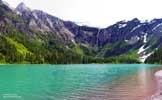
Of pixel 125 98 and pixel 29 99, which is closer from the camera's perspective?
pixel 29 99

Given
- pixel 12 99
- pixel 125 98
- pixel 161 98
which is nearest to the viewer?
pixel 161 98

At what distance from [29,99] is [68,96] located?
6.70m

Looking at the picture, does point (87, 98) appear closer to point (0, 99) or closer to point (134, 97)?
point (134, 97)

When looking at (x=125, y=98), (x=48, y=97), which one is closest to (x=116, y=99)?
(x=125, y=98)

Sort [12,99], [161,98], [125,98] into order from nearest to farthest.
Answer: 1. [161,98]
2. [12,99]
3. [125,98]

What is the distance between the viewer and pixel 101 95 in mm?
54531

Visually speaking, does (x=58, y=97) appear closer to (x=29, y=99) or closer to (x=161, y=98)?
(x=29, y=99)

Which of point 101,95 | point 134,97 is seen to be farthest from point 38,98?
point 134,97

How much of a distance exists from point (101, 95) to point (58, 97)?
7.77 meters

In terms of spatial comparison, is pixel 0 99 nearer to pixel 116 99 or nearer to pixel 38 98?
pixel 38 98

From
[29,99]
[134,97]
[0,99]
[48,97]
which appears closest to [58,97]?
[48,97]

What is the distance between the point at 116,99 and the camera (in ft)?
165

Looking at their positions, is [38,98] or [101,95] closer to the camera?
[38,98]

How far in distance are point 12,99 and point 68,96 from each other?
899 centimetres
